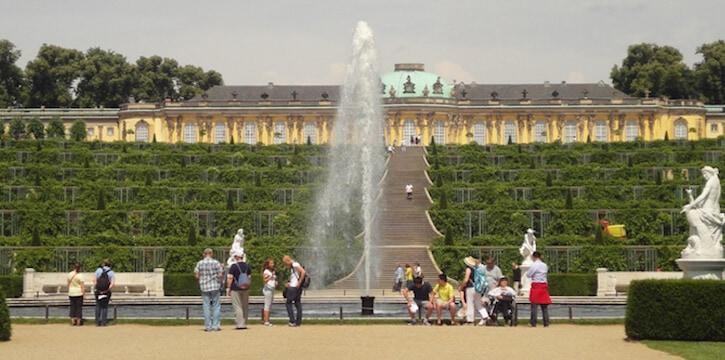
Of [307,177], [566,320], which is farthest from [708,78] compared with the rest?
[566,320]

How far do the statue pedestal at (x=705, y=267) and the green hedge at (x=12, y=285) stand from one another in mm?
18079

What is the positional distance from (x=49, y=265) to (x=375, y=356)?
75.9 ft

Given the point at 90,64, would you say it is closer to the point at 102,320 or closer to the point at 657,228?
the point at 657,228

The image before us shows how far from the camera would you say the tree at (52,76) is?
90562 mm

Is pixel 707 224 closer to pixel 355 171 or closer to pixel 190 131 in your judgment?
pixel 355 171

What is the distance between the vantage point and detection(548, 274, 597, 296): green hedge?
33.8m

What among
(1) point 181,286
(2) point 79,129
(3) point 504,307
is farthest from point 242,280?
(2) point 79,129

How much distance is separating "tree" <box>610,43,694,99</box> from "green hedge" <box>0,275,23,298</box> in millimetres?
63395

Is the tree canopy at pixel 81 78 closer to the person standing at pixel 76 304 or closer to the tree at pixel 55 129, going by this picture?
the tree at pixel 55 129

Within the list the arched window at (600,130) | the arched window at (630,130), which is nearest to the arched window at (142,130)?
the arched window at (600,130)

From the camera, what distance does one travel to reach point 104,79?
92562mm

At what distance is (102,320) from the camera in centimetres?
2202

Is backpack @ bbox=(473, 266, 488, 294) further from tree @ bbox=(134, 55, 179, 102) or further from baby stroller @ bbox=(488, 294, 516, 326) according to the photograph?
tree @ bbox=(134, 55, 179, 102)

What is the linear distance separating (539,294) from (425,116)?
225ft
